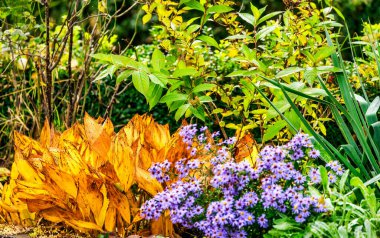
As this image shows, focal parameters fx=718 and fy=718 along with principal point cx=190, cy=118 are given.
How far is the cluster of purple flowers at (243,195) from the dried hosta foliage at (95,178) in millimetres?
248

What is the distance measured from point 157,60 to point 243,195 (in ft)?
3.43

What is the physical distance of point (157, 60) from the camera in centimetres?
399

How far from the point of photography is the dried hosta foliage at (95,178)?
3701 millimetres

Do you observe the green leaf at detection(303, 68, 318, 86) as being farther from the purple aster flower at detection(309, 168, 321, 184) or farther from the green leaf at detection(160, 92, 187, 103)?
the green leaf at detection(160, 92, 187, 103)

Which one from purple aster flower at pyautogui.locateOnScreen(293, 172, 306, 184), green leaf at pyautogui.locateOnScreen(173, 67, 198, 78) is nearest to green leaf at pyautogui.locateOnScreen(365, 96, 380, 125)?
purple aster flower at pyautogui.locateOnScreen(293, 172, 306, 184)

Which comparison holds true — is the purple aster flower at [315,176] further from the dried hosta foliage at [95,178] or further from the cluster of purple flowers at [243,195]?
the dried hosta foliage at [95,178]

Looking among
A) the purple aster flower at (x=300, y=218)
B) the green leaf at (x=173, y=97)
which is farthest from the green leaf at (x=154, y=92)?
the purple aster flower at (x=300, y=218)

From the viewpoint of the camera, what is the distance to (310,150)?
11.6 ft

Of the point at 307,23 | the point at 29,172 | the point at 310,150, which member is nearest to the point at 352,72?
the point at 307,23

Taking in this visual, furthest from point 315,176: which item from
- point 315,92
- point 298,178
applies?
point 315,92

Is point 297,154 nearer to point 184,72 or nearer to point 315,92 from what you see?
point 315,92

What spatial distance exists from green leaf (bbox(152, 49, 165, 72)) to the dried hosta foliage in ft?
1.20

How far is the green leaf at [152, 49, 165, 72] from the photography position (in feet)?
13.0

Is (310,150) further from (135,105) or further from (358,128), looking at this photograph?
(135,105)
